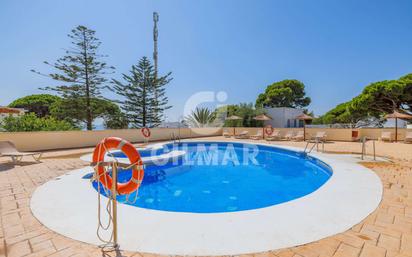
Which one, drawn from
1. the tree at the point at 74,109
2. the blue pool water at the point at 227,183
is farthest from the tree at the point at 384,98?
the tree at the point at 74,109

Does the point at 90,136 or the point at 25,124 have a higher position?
the point at 25,124

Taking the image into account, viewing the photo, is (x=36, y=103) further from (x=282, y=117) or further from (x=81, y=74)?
(x=282, y=117)

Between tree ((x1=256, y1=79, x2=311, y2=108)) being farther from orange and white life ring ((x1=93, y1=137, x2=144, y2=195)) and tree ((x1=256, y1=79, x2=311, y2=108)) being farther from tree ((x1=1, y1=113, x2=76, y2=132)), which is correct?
orange and white life ring ((x1=93, y1=137, x2=144, y2=195))

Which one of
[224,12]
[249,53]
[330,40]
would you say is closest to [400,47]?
[330,40]

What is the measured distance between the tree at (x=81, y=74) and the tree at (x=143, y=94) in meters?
2.17

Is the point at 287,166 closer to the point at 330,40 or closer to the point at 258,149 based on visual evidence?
the point at 258,149

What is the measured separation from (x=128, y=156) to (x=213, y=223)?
1.27 meters

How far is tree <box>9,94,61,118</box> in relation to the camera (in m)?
24.7

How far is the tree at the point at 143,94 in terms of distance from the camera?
1755 centimetres

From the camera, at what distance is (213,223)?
2.42 m

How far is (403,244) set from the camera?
1.98 metres

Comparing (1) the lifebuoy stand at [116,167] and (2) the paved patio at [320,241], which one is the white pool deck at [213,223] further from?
(1) the lifebuoy stand at [116,167]

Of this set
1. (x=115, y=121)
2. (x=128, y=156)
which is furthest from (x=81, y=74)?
(x=128, y=156)

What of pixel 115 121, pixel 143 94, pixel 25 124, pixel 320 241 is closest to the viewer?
pixel 320 241
